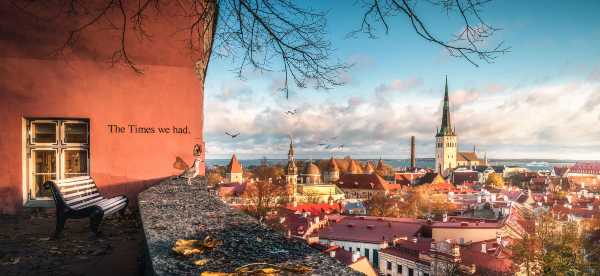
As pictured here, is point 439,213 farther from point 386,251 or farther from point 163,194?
point 163,194

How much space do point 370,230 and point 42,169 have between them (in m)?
32.4

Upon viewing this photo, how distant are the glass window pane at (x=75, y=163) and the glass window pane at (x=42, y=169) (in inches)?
6.6

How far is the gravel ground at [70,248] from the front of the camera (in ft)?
11.4

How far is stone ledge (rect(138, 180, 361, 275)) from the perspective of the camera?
1829mm

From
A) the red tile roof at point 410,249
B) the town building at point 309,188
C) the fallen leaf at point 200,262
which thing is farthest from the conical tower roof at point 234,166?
the fallen leaf at point 200,262

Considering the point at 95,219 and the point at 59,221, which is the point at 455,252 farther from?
A: the point at 59,221

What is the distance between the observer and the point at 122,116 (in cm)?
634

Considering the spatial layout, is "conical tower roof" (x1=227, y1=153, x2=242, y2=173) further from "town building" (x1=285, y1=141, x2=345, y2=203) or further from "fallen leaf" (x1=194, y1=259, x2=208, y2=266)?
"fallen leaf" (x1=194, y1=259, x2=208, y2=266)

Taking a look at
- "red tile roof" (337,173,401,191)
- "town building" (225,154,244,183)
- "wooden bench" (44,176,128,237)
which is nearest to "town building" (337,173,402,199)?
"red tile roof" (337,173,401,191)

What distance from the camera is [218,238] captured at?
7.91 feet

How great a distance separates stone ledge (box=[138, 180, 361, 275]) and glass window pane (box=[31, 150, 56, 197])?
292 centimetres

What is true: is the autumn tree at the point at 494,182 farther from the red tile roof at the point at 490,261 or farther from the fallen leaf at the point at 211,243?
the fallen leaf at the point at 211,243

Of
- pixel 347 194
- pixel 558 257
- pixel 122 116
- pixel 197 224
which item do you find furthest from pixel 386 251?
pixel 347 194

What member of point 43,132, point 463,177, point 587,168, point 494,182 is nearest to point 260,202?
point 43,132
